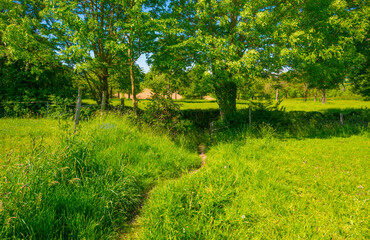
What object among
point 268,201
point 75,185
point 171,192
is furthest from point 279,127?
point 75,185

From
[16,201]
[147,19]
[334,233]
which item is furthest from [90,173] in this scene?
[147,19]

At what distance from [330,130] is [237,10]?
7.21 m

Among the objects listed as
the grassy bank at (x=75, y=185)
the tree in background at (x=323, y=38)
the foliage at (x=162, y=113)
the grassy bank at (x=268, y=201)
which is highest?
the tree in background at (x=323, y=38)

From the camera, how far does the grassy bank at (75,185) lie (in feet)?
7.81

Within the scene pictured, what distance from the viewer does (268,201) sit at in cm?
351

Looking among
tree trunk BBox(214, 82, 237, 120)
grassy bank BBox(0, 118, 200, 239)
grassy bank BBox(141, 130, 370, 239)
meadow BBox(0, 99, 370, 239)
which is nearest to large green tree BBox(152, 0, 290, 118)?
tree trunk BBox(214, 82, 237, 120)

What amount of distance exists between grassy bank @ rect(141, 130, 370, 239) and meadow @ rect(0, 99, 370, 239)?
0.7 inches

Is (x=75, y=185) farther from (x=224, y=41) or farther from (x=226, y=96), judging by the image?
(x=226, y=96)

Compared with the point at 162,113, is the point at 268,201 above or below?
below

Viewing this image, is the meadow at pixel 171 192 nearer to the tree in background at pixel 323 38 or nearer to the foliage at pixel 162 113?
the foliage at pixel 162 113

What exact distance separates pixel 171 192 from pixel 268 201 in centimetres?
199

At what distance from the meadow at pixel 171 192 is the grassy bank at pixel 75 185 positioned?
18 millimetres

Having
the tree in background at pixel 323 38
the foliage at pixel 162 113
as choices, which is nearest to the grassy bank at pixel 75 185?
the foliage at pixel 162 113

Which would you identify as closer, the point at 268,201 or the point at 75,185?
the point at 75,185
